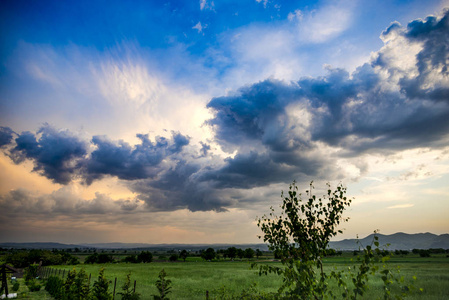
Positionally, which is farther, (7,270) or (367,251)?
(7,270)

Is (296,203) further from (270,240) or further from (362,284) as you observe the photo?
(362,284)

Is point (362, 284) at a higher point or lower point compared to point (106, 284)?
higher

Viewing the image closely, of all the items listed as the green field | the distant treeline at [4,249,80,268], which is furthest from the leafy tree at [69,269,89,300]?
the distant treeline at [4,249,80,268]

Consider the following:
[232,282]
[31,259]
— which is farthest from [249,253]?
[232,282]

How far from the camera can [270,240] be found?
6.54 meters

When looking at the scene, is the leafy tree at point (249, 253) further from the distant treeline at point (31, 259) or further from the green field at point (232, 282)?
the green field at point (232, 282)

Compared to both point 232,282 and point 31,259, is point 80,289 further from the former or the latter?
point 31,259

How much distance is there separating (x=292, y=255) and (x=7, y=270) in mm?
31788

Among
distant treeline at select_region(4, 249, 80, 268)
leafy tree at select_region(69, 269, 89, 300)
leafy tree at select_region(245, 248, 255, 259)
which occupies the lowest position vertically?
leafy tree at select_region(245, 248, 255, 259)

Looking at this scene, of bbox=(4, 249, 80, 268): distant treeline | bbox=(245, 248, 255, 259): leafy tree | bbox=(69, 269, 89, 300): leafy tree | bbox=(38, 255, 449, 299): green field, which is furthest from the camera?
bbox=(245, 248, 255, 259): leafy tree

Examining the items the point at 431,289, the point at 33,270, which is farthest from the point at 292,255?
the point at 33,270

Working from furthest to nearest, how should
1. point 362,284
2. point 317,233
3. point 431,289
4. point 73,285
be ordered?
point 431,289
point 73,285
point 317,233
point 362,284

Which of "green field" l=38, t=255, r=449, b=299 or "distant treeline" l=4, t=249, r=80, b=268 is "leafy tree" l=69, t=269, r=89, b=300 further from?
"distant treeline" l=4, t=249, r=80, b=268

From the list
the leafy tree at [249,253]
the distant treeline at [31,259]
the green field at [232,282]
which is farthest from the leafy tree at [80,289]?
the leafy tree at [249,253]
